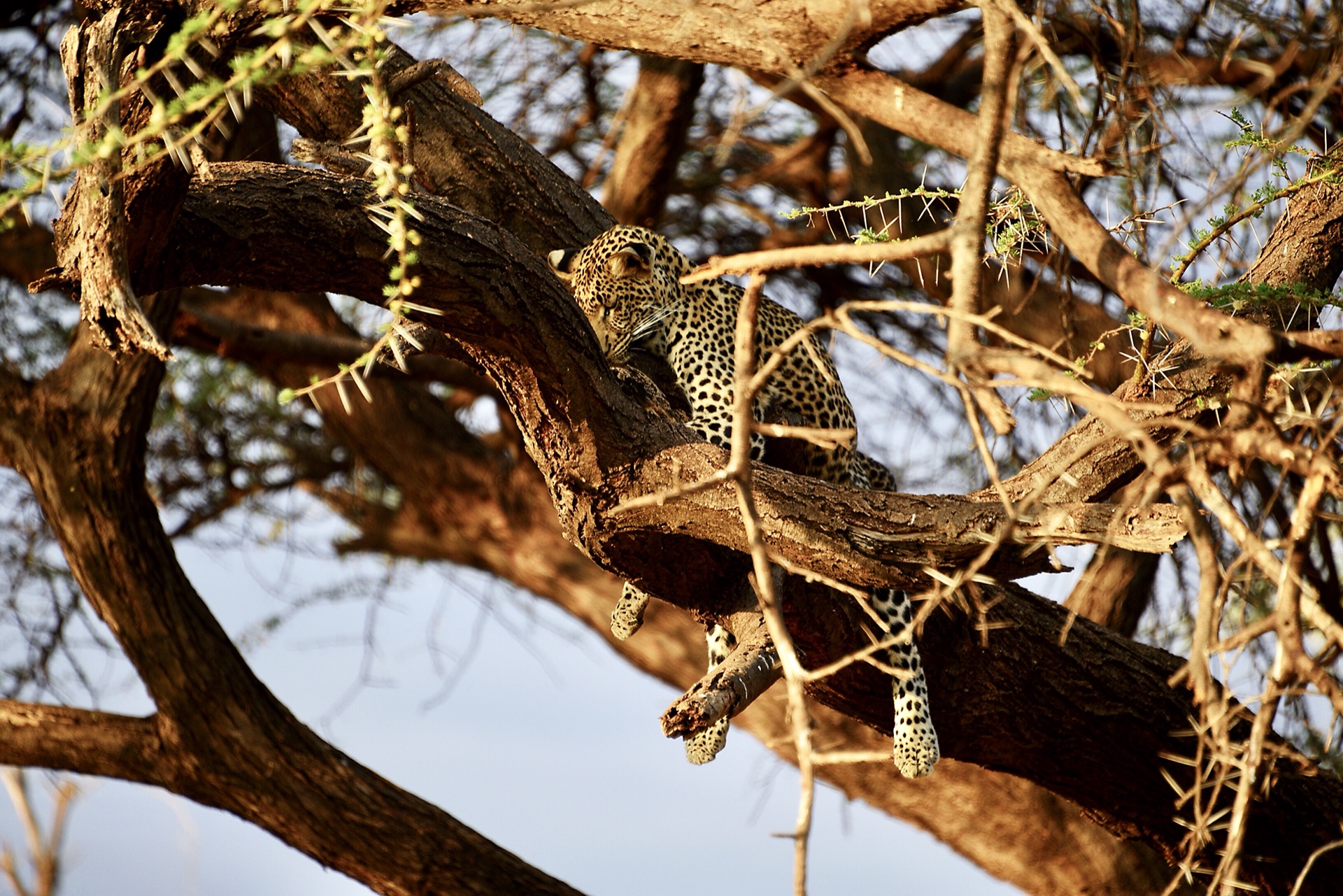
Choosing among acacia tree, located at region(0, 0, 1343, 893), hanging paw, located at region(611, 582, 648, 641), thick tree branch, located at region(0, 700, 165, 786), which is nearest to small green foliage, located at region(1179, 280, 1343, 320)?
acacia tree, located at region(0, 0, 1343, 893)

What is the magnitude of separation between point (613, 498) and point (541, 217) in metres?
1.24

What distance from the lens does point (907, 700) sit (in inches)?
131

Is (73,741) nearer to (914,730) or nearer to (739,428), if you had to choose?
(914,730)

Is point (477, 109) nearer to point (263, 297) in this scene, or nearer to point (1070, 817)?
point (263, 297)

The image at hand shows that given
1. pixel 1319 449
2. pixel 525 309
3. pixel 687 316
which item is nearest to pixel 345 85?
pixel 687 316

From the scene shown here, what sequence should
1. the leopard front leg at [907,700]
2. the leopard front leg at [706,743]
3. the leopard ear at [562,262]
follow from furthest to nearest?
the leopard ear at [562,262] → the leopard front leg at [907,700] → the leopard front leg at [706,743]

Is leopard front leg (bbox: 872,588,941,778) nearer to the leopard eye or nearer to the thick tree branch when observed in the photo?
the leopard eye

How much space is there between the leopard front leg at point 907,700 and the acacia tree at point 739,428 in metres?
0.08

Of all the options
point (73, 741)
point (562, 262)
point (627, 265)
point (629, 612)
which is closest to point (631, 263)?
point (627, 265)

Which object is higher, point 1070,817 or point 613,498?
point 613,498

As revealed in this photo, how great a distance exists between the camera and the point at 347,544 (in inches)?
256

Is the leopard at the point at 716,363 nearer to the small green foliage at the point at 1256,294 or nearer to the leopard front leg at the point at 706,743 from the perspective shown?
the leopard front leg at the point at 706,743

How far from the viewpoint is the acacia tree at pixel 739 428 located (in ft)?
6.31

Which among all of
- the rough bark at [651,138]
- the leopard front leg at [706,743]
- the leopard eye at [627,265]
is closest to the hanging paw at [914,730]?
the leopard front leg at [706,743]
